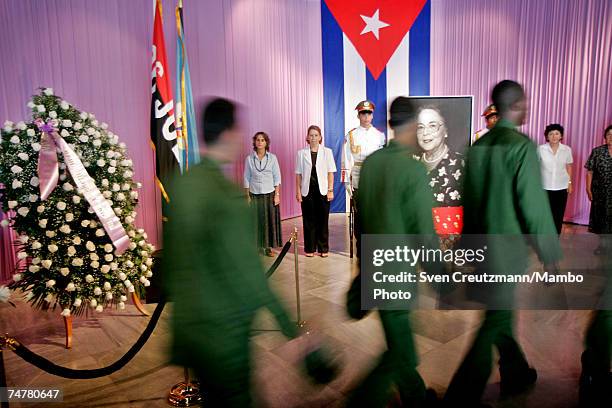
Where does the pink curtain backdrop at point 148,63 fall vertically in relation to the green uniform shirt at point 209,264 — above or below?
above

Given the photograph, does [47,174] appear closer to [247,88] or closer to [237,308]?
[237,308]

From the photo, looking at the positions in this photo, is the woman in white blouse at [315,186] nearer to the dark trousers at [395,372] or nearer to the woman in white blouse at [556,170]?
the woman in white blouse at [556,170]

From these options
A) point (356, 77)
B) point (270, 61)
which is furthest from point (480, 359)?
point (356, 77)

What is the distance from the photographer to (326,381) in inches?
93.7

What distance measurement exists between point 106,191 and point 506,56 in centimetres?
722

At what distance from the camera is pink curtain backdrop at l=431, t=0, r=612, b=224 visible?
651 centimetres

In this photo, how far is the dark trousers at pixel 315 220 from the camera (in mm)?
5156

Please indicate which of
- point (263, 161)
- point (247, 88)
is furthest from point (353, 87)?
point (263, 161)

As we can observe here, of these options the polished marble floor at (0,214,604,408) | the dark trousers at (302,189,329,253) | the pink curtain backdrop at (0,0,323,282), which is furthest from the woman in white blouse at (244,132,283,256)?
the polished marble floor at (0,214,604,408)

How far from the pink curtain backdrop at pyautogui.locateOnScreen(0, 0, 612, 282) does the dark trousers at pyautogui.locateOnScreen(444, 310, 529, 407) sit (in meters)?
4.02

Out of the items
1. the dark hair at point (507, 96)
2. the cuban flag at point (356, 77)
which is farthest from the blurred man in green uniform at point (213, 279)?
the cuban flag at point (356, 77)

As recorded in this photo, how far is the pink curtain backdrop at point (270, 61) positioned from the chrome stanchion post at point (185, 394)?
8.70ft

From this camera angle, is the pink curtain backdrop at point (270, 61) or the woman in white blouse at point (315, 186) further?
the woman in white blouse at point (315, 186)

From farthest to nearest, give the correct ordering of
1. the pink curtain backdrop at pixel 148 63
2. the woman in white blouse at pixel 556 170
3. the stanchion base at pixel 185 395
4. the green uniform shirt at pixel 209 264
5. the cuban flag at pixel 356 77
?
the cuban flag at pixel 356 77, the woman in white blouse at pixel 556 170, the pink curtain backdrop at pixel 148 63, the stanchion base at pixel 185 395, the green uniform shirt at pixel 209 264
